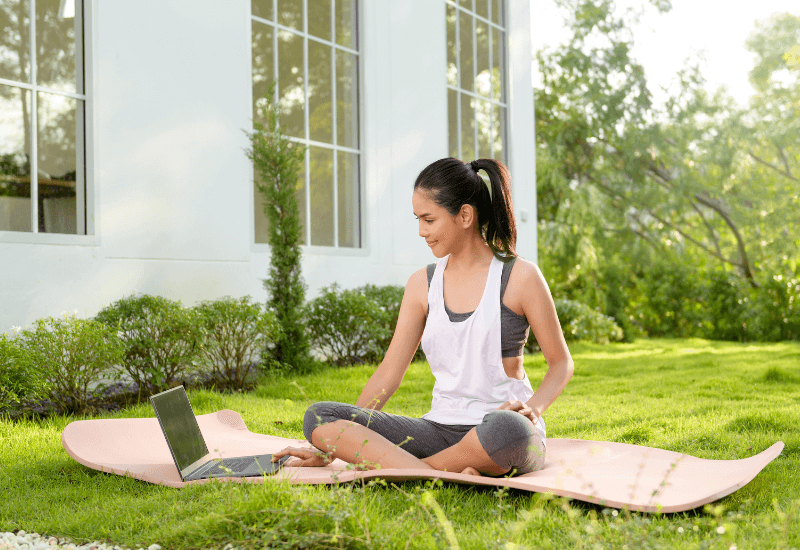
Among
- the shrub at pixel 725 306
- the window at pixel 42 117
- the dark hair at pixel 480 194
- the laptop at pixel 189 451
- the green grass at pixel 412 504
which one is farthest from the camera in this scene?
the shrub at pixel 725 306

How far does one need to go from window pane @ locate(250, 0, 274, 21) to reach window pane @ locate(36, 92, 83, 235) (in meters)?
2.18

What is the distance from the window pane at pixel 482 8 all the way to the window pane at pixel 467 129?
1.27m

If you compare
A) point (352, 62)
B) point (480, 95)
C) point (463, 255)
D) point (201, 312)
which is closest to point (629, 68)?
point (480, 95)

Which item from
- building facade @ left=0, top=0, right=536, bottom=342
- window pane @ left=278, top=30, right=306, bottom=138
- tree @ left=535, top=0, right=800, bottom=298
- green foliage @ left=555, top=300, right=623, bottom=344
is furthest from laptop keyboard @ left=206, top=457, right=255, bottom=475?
tree @ left=535, top=0, right=800, bottom=298

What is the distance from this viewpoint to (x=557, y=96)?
16156 mm

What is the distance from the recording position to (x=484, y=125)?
10.3 m

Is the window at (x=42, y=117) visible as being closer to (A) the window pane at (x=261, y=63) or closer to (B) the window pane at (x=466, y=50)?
(A) the window pane at (x=261, y=63)

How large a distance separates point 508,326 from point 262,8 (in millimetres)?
5277

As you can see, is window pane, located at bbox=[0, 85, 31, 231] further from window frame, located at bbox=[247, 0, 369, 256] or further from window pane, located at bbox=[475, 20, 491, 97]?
window pane, located at bbox=[475, 20, 491, 97]

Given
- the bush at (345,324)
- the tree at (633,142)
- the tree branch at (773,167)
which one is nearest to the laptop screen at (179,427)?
the bush at (345,324)

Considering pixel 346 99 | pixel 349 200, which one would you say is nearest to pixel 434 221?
pixel 349 200

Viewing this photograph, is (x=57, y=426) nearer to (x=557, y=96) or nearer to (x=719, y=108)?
(x=557, y=96)

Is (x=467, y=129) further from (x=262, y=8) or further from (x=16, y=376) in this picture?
(x=16, y=376)

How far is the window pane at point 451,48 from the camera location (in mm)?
9562
